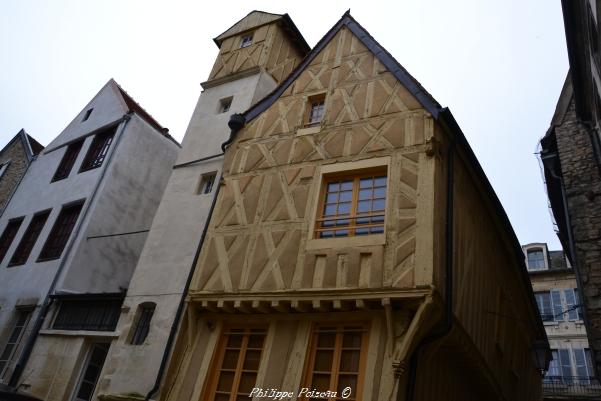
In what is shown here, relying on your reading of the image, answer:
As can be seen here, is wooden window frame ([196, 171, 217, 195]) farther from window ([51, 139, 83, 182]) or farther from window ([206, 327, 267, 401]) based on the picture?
window ([51, 139, 83, 182])

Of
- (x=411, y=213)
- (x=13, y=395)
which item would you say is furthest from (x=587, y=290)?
(x=13, y=395)

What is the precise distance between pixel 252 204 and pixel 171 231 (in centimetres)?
196

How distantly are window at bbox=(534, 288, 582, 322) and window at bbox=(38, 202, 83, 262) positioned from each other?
630 inches

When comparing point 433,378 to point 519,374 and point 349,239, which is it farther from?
point 519,374

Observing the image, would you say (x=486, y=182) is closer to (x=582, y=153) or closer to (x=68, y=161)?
(x=582, y=153)

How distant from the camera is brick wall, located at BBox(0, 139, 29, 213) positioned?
14422 millimetres

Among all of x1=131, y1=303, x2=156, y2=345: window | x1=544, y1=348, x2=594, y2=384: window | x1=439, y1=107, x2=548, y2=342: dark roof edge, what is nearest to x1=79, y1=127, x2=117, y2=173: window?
x1=131, y1=303, x2=156, y2=345: window

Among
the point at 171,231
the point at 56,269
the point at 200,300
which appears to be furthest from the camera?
the point at 56,269

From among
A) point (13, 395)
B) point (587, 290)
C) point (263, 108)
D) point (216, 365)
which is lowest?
point (13, 395)

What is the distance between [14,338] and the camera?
9.91 m

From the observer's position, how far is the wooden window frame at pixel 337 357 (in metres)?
5.27

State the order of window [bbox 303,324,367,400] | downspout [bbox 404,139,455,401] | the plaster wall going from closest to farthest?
downspout [bbox 404,139,455,401] → window [bbox 303,324,367,400] → the plaster wall

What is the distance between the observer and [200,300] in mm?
6602

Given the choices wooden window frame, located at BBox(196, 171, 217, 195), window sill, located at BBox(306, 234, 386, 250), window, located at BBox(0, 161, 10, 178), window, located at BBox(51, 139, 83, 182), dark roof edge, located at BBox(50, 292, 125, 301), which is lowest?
dark roof edge, located at BBox(50, 292, 125, 301)
